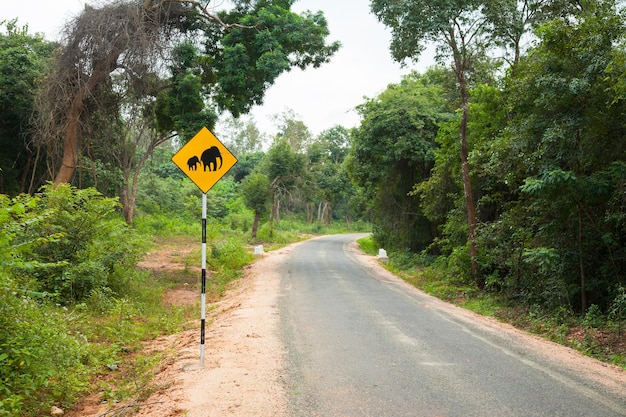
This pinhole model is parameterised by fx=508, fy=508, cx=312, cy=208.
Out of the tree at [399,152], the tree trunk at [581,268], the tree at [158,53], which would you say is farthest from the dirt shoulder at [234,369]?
the tree at [399,152]

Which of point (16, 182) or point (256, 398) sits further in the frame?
point (16, 182)

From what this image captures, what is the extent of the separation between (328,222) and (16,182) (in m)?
51.9

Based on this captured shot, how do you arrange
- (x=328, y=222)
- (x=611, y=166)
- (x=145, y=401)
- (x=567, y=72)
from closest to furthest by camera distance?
(x=145, y=401) < (x=611, y=166) < (x=567, y=72) < (x=328, y=222)

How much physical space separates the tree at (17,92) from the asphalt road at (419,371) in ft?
42.9

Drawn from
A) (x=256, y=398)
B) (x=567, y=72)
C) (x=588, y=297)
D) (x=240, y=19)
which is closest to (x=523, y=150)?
(x=567, y=72)

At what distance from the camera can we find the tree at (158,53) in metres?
15.2

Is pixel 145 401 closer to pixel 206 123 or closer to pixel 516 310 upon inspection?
pixel 516 310

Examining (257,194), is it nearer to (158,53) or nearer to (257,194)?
(257,194)

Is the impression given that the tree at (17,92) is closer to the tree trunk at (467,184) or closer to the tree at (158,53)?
the tree at (158,53)

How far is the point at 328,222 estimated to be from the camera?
7169 centimetres

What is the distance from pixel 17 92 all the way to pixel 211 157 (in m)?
15.6

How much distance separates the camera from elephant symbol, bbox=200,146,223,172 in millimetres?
7020

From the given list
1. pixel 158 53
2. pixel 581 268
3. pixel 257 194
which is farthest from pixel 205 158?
pixel 257 194

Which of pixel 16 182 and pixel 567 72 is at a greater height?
pixel 567 72
